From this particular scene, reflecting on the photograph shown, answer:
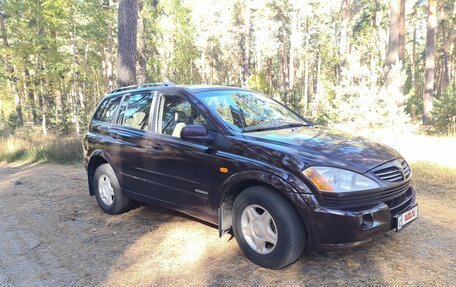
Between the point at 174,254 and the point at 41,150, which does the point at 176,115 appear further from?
the point at 41,150

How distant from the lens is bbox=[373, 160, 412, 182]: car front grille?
126 inches

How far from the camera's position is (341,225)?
295cm

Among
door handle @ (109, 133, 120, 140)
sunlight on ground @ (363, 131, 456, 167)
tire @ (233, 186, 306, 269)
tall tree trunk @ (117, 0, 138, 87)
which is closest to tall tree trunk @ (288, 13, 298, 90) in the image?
sunlight on ground @ (363, 131, 456, 167)

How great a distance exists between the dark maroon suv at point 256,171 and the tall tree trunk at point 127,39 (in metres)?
4.85

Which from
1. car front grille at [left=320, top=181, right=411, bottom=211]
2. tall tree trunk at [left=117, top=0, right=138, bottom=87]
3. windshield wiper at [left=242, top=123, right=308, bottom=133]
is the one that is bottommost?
car front grille at [left=320, top=181, right=411, bottom=211]

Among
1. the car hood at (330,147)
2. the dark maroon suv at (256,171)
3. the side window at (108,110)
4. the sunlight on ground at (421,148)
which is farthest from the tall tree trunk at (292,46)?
the car hood at (330,147)

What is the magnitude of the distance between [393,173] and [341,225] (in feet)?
2.77

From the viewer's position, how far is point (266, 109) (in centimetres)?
461

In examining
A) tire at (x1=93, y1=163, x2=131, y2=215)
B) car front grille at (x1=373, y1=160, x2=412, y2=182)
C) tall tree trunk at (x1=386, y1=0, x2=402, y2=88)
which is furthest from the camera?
tall tree trunk at (x1=386, y1=0, x2=402, y2=88)

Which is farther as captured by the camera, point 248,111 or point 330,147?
point 248,111

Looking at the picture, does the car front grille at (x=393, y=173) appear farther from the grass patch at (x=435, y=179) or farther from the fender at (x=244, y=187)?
the grass patch at (x=435, y=179)

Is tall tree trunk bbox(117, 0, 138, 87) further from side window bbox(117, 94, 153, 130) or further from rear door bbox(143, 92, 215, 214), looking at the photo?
→ rear door bbox(143, 92, 215, 214)

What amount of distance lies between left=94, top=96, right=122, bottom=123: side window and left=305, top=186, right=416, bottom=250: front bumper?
12.0 ft

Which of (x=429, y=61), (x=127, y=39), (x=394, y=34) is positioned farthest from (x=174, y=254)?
(x=429, y=61)
